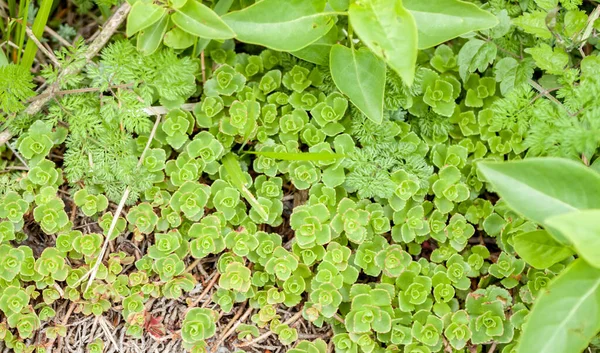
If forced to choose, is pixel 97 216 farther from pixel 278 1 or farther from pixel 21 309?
pixel 278 1

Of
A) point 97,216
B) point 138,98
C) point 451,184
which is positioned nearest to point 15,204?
point 97,216

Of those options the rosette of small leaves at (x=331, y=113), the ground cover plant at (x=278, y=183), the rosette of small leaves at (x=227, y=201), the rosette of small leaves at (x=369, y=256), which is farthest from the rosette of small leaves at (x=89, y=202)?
the rosette of small leaves at (x=369, y=256)

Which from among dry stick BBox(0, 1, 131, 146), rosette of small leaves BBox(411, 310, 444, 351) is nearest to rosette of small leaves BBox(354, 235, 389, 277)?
rosette of small leaves BBox(411, 310, 444, 351)

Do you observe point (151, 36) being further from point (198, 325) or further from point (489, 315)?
point (489, 315)

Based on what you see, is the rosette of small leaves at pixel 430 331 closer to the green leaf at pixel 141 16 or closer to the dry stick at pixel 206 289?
the dry stick at pixel 206 289

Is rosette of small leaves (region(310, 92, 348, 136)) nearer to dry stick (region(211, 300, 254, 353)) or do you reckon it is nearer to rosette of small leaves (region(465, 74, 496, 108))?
rosette of small leaves (region(465, 74, 496, 108))
